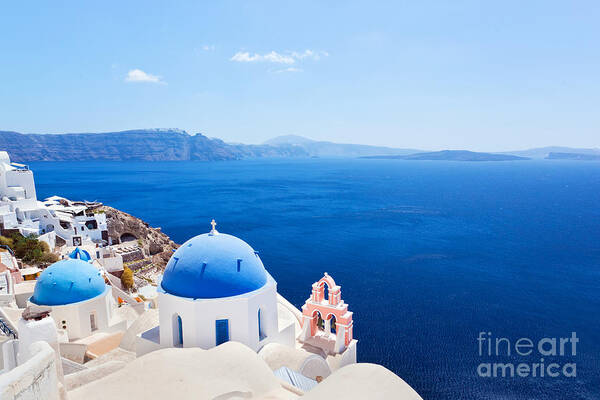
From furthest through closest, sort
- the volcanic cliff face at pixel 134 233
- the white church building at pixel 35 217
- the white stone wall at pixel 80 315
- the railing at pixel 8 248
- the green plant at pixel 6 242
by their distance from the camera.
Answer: the volcanic cliff face at pixel 134 233 < the white church building at pixel 35 217 < the green plant at pixel 6 242 < the railing at pixel 8 248 < the white stone wall at pixel 80 315

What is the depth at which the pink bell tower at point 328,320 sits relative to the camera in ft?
53.7

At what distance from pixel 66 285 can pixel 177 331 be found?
672 cm

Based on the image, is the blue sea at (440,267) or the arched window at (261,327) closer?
the arched window at (261,327)

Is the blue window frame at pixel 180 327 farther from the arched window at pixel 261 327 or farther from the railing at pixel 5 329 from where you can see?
the railing at pixel 5 329

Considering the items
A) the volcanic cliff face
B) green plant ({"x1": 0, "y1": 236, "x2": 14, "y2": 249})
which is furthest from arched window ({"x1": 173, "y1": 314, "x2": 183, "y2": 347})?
the volcanic cliff face

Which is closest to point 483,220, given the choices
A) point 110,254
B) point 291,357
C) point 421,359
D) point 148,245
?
point 421,359

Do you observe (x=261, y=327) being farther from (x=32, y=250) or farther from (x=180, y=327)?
(x=32, y=250)

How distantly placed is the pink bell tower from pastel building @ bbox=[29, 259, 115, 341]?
892cm

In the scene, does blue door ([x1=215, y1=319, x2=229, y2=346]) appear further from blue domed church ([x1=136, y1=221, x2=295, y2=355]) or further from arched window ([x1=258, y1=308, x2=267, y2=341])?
arched window ([x1=258, y1=308, x2=267, y2=341])

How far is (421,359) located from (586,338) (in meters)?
12.8

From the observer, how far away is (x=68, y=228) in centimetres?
4100

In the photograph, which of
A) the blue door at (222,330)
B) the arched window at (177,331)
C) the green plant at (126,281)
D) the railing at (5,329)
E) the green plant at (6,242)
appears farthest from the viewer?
the green plant at (6,242)

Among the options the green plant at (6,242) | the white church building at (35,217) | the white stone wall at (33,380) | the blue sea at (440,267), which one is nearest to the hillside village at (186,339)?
the white stone wall at (33,380)

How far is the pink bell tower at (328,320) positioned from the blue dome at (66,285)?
918cm
